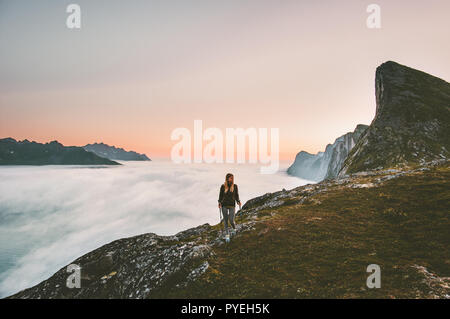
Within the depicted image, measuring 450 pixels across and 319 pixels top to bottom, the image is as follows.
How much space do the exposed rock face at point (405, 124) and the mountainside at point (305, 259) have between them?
56.2 meters

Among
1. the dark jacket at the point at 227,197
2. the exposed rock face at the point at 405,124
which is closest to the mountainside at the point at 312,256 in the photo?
the dark jacket at the point at 227,197

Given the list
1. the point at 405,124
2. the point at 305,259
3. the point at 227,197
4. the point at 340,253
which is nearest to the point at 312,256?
the point at 305,259

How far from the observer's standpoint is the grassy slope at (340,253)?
11.1 m

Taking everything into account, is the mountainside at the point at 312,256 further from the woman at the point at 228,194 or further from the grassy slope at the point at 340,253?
the woman at the point at 228,194

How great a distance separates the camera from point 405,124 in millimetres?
84062

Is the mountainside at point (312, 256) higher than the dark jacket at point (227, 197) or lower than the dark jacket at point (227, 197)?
lower

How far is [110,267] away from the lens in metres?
20.3

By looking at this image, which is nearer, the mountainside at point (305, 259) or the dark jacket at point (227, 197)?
the mountainside at point (305, 259)

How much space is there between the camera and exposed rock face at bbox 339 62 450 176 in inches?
2756

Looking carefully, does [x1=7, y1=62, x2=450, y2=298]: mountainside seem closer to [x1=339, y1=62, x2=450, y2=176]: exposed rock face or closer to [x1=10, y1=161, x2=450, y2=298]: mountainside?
[x1=10, y1=161, x2=450, y2=298]: mountainside

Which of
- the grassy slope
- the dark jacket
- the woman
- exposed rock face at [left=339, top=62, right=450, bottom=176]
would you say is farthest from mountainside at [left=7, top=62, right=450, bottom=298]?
exposed rock face at [left=339, top=62, right=450, bottom=176]

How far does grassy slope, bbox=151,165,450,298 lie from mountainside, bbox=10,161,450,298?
2.2 inches

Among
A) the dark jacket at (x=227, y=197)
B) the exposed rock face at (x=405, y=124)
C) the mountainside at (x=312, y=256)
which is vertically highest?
the exposed rock face at (x=405, y=124)
